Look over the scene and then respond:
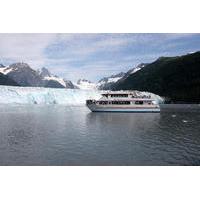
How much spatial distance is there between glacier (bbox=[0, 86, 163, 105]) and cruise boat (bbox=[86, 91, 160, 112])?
1718 cm

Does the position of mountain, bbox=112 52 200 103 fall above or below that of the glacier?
above

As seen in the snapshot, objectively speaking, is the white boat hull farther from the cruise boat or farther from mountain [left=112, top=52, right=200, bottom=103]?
mountain [left=112, top=52, right=200, bottom=103]

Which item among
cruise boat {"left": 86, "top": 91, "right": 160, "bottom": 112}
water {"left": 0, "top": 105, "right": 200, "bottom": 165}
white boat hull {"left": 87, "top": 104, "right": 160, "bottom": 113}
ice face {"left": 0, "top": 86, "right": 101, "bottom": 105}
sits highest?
ice face {"left": 0, "top": 86, "right": 101, "bottom": 105}

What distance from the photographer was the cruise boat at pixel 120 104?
3722cm

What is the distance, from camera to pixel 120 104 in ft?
123

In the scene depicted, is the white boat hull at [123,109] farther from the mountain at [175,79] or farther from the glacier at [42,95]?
the mountain at [175,79]

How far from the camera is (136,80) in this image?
4343 inches

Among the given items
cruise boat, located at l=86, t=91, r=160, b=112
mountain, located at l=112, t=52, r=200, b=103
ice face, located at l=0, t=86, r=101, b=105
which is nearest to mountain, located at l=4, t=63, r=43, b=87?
mountain, located at l=112, t=52, r=200, b=103

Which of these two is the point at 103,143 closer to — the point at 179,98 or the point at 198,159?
the point at 198,159

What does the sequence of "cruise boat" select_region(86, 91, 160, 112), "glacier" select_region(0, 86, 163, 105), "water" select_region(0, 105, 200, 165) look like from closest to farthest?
"water" select_region(0, 105, 200, 165), "cruise boat" select_region(86, 91, 160, 112), "glacier" select_region(0, 86, 163, 105)

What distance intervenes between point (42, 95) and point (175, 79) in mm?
51547

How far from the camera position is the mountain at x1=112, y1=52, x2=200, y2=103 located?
86438 mm

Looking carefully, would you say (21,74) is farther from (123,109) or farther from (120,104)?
(123,109)

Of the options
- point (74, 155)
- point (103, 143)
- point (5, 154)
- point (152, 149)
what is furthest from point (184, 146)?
point (5, 154)
